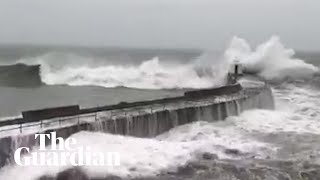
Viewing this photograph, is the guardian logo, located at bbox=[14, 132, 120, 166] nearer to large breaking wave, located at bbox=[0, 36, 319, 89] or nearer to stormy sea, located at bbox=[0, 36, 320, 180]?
stormy sea, located at bbox=[0, 36, 320, 180]

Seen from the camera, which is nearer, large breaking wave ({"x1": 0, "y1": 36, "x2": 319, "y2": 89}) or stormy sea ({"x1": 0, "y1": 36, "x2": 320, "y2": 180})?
stormy sea ({"x1": 0, "y1": 36, "x2": 320, "y2": 180})

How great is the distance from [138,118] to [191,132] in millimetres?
2390

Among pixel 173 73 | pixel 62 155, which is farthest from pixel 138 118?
pixel 173 73

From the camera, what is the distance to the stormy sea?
38.7 ft

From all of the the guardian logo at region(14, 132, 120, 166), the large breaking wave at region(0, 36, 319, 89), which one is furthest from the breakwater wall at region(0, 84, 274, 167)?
the large breaking wave at region(0, 36, 319, 89)

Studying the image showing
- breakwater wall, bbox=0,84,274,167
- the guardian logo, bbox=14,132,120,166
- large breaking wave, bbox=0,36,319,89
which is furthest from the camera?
large breaking wave, bbox=0,36,319,89

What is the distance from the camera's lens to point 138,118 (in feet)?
52.1

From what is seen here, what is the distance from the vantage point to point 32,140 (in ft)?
41.0

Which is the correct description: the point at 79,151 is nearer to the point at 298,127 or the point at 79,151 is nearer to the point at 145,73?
the point at 298,127

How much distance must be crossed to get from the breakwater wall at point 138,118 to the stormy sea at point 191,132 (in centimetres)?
34

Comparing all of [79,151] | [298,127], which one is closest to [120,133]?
[79,151]

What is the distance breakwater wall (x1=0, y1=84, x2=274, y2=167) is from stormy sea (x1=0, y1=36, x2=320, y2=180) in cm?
34

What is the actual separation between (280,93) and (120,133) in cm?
1792

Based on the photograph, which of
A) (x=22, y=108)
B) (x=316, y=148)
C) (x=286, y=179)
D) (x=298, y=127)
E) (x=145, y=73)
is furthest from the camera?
(x=145, y=73)
